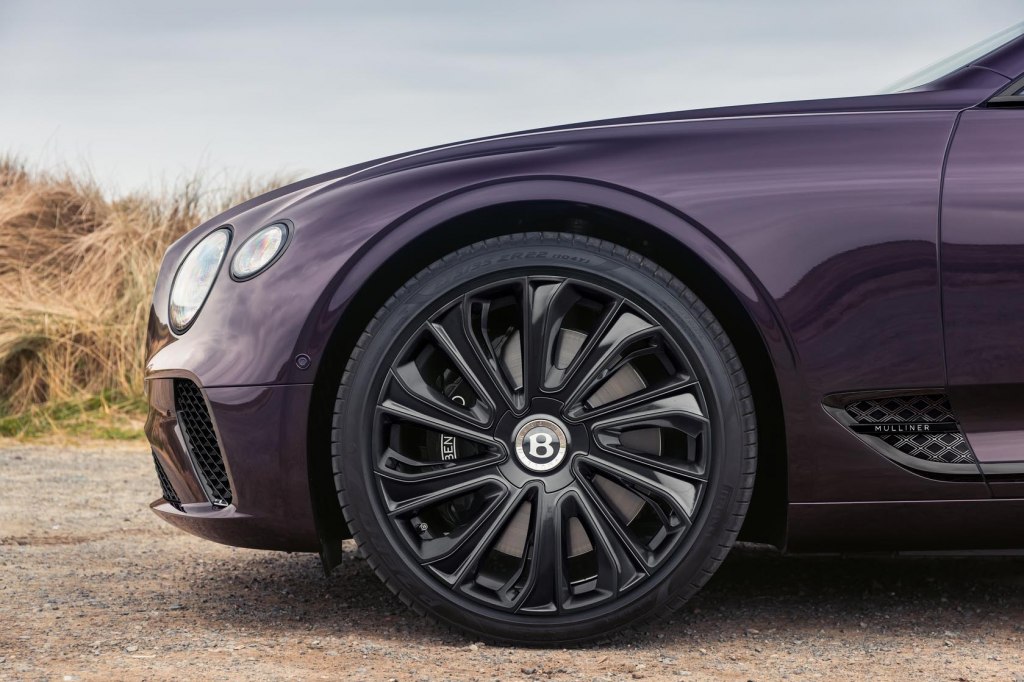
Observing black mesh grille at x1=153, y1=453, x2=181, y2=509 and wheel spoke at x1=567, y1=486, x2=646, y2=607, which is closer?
wheel spoke at x1=567, y1=486, x2=646, y2=607

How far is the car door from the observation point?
7.30 feet

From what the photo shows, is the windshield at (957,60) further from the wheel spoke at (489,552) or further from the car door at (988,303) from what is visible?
the wheel spoke at (489,552)

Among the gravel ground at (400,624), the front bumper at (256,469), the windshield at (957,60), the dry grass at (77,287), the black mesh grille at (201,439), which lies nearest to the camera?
the gravel ground at (400,624)

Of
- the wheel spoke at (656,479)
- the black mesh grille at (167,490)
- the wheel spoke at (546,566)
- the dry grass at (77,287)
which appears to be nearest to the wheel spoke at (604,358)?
the wheel spoke at (656,479)

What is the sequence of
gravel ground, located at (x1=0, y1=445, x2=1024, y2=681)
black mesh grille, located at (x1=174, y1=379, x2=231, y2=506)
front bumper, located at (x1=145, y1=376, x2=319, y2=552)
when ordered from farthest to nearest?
1. black mesh grille, located at (x1=174, y1=379, x2=231, y2=506)
2. front bumper, located at (x1=145, y1=376, x2=319, y2=552)
3. gravel ground, located at (x1=0, y1=445, x2=1024, y2=681)

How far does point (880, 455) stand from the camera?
2.30m

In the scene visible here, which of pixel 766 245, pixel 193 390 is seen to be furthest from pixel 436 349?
pixel 766 245

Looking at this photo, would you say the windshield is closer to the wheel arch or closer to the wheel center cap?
the wheel arch

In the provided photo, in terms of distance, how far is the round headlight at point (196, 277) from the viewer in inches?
98.5

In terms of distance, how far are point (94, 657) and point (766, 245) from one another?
5.66 feet

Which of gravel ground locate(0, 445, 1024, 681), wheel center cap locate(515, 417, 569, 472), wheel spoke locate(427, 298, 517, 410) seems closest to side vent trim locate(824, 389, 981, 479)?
gravel ground locate(0, 445, 1024, 681)

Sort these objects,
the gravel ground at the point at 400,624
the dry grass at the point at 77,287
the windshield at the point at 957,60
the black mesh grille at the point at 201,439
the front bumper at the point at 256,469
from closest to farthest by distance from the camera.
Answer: the gravel ground at the point at 400,624 < the front bumper at the point at 256,469 < the black mesh grille at the point at 201,439 < the windshield at the point at 957,60 < the dry grass at the point at 77,287

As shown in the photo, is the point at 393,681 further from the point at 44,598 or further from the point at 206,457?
the point at 44,598

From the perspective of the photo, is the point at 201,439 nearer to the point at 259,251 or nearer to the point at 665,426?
the point at 259,251
